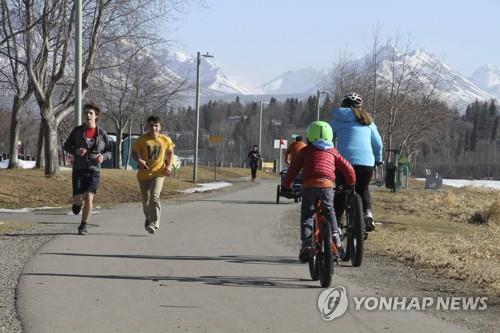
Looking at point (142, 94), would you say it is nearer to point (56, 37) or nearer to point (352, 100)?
point (56, 37)

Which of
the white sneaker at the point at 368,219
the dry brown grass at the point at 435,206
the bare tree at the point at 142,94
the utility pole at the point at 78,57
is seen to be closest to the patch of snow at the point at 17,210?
the utility pole at the point at 78,57

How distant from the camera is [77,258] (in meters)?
8.98

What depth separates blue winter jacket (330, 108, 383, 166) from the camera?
911 centimetres

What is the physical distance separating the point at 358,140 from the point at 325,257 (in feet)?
7.96

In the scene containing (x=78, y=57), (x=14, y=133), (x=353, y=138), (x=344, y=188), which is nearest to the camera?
(x=344, y=188)

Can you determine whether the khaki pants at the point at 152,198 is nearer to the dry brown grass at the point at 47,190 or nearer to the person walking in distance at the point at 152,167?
the person walking in distance at the point at 152,167

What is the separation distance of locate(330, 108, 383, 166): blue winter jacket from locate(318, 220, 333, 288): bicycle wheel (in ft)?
6.22

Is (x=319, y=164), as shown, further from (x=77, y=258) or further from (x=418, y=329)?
(x=77, y=258)

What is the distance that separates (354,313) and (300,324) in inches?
25.4

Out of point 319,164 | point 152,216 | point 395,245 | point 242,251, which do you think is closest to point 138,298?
point 319,164

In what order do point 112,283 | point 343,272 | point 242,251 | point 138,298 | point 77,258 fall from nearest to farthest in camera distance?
point 138,298
point 112,283
point 343,272
point 77,258
point 242,251

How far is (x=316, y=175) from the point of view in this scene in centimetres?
775

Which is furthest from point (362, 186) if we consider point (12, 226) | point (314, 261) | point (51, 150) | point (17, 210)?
point (51, 150)

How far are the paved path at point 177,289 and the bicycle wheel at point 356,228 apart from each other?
70 centimetres
